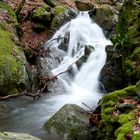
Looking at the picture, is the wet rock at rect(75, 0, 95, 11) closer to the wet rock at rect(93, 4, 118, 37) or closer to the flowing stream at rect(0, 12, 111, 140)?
the flowing stream at rect(0, 12, 111, 140)

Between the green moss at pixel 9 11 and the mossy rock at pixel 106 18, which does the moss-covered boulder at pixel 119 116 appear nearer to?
the green moss at pixel 9 11

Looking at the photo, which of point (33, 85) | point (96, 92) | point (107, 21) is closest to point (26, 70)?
point (33, 85)

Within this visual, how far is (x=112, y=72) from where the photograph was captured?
12.2 m

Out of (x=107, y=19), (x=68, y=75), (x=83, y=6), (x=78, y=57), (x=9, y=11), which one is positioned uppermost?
(x=83, y=6)

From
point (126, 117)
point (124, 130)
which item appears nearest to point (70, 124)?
point (126, 117)

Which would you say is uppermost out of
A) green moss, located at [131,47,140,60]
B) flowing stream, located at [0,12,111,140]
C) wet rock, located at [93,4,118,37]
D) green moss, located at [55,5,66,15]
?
green moss, located at [55,5,66,15]

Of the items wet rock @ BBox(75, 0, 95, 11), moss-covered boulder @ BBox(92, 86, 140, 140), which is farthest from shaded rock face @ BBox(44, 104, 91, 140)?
wet rock @ BBox(75, 0, 95, 11)

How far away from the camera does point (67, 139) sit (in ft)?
27.2

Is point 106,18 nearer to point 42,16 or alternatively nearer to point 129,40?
point 42,16

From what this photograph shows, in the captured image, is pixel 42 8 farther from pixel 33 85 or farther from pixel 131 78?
pixel 131 78

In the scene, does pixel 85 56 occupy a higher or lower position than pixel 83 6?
lower

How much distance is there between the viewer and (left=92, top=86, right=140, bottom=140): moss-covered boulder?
6094 millimetres

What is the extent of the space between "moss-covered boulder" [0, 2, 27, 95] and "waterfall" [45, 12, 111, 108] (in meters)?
1.37

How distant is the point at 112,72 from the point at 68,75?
8.62 feet
